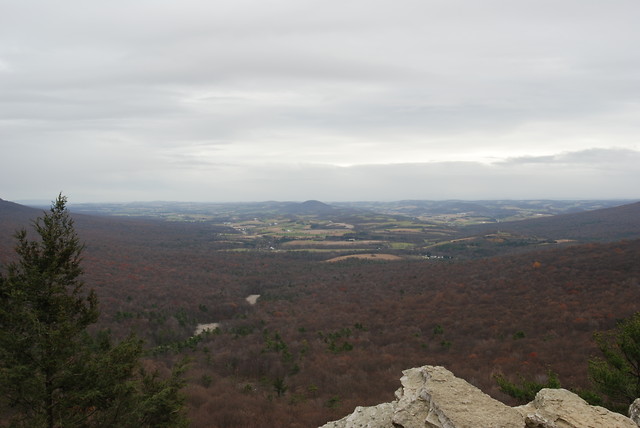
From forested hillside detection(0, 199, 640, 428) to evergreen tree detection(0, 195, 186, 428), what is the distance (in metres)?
6.76

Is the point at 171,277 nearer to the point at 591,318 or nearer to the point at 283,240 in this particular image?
the point at 591,318

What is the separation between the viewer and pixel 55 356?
828cm

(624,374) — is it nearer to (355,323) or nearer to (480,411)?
(480,411)

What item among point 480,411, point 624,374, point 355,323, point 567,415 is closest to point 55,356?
point 480,411

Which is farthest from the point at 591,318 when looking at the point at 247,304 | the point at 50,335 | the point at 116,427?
the point at 247,304

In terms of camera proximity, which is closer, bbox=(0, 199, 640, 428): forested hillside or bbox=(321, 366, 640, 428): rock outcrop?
bbox=(321, 366, 640, 428): rock outcrop

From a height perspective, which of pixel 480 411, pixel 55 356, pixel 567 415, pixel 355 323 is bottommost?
pixel 355 323

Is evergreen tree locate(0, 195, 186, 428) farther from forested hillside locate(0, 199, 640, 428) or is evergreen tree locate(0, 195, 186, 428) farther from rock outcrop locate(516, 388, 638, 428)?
rock outcrop locate(516, 388, 638, 428)

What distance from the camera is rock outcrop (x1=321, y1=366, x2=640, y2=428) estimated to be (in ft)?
22.1

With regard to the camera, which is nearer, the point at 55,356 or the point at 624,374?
the point at 55,356

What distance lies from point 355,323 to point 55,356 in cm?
2569

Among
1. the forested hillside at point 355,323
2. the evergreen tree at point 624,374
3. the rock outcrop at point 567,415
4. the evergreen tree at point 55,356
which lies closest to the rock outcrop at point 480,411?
the rock outcrop at point 567,415

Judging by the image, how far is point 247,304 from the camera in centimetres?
4372

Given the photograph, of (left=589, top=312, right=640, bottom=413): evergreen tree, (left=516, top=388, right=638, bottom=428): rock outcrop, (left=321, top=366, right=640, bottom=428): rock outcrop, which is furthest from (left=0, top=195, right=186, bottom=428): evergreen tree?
(left=589, top=312, right=640, bottom=413): evergreen tree
